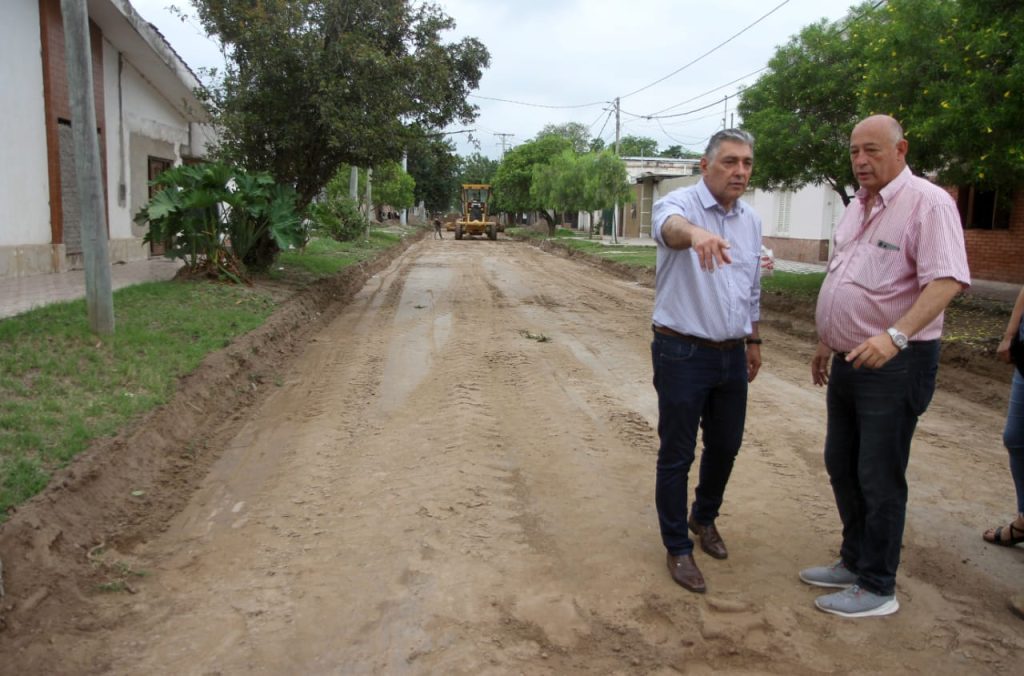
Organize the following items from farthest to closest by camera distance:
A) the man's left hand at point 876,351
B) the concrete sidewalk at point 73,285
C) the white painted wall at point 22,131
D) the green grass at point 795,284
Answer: the green grass at point 795,284 → the white painted wall at point 22,131 → the concrete sidewalk at point 73,285 → the man's left hand at point 876,351

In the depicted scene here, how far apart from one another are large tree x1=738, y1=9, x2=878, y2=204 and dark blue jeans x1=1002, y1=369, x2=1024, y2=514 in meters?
9.60

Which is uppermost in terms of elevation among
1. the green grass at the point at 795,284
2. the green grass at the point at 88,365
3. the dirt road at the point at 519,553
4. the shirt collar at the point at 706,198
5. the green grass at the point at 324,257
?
the shirt collar at the point at 706,198

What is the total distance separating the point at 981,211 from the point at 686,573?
17430 millimetres

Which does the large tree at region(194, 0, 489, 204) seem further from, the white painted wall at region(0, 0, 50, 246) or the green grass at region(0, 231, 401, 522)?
the green grass at region(0, 231, 401, 522)

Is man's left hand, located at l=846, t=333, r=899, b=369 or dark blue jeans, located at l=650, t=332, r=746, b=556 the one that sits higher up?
man's left hand, located at l=846, t=333, r=899, b=369

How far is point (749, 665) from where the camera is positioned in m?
3.10

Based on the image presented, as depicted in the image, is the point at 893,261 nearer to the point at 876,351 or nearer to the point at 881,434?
the point at 876,351

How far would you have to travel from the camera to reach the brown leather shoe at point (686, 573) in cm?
361

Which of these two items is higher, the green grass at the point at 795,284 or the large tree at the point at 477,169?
the large tree at the point at 477,169

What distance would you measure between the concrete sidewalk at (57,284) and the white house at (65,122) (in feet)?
1.68

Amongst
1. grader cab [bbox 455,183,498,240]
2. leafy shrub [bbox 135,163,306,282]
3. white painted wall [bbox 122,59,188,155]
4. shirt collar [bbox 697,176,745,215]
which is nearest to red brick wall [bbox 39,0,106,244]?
leafy shrub [bbox 135,163,306,282]

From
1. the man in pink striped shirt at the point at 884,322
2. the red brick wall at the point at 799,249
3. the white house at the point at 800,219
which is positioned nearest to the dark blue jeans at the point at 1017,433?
the man in pink striped shirt at the point at 884,322

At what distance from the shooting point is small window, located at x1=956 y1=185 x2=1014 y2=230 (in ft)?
56.6

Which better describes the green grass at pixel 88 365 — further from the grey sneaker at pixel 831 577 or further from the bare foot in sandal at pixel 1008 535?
the bare foot in sandal at pixel 1008 535
